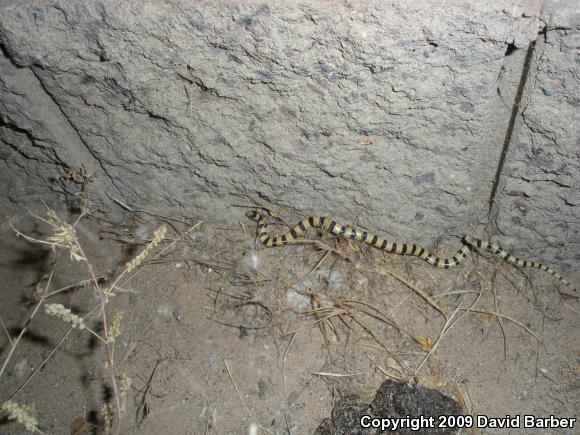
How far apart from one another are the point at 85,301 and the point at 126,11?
1702 millimetres

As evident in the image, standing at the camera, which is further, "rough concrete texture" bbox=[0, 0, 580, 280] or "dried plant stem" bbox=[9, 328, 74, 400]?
"dried plant stem" bbox=[9, 328, 74, 400]

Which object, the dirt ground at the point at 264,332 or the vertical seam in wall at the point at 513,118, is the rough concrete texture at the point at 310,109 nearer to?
the vertical seam in wall at the point at 513,118

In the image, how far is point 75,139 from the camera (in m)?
2.48

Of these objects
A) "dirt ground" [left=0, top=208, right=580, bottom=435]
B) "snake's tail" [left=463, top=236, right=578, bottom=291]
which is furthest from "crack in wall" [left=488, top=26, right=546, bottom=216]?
"dirt ground" [left=0, top=208, right=580, bottom=435]

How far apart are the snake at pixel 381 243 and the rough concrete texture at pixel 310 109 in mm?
87

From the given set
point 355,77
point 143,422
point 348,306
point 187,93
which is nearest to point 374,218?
point 348,306

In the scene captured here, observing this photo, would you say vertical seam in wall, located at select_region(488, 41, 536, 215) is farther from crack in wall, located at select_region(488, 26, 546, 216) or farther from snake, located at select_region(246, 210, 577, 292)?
snake, located at select_region(246, 210, 577, 292)

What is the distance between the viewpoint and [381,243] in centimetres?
284

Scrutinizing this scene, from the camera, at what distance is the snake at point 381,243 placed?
2797 mm

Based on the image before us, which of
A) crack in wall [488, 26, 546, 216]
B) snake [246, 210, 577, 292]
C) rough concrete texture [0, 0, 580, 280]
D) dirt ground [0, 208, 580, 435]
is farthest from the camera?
snake [246, 210, 577, 292]

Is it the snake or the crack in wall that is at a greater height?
Result: the crack in wall

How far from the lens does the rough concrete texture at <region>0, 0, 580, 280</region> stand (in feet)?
5.79

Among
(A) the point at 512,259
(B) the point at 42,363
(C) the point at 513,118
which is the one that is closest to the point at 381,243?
(A) the point at 512,259

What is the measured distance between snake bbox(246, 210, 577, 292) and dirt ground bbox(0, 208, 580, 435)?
6 centimetres
